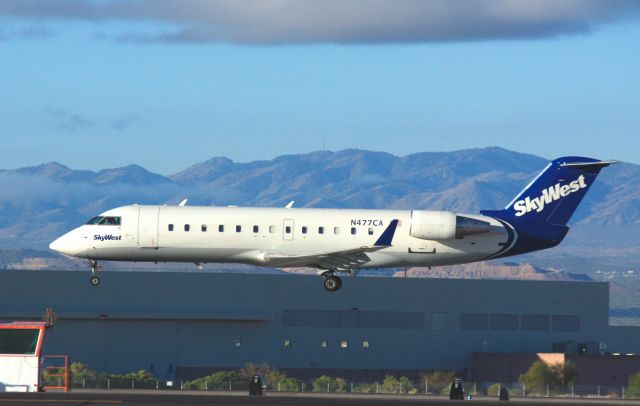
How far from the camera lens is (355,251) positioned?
63188mm

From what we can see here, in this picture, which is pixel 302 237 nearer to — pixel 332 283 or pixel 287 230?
pixel 287 230

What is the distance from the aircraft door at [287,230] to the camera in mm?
63031

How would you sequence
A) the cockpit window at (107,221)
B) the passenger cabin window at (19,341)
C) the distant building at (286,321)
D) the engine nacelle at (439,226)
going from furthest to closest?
the distant building at (286,321) → the engine nacelle at (439,226) → the cockpit window at (107,221) → the passenger cabin window at (19,341)

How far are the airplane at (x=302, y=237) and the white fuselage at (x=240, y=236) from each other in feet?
0.14

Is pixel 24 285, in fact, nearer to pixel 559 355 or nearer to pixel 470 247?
pixel 559 355

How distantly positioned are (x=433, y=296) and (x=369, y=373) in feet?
24.9

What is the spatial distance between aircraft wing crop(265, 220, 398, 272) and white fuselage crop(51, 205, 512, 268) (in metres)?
0.10

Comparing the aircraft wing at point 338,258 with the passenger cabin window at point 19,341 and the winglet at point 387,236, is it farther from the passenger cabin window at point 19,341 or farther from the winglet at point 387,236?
the passenger cabin window at point 19,341

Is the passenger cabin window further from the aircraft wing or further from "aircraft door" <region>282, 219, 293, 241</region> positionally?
"aircraft door" <region>282, 219, 293, 241</region>

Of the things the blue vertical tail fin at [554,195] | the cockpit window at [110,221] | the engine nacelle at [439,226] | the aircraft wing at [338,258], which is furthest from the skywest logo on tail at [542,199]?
the cockpit window at [110,221]

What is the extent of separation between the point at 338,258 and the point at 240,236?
14.5 ft

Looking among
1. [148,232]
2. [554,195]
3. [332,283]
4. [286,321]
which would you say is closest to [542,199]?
[554,195]

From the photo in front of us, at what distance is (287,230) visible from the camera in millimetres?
63094

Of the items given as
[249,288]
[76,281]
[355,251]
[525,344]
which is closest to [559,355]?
[525,344]
